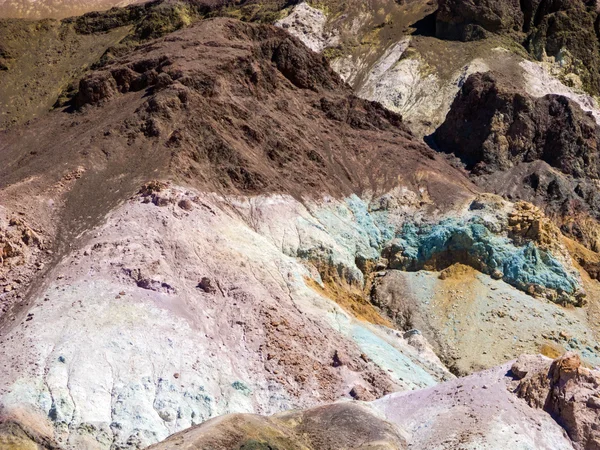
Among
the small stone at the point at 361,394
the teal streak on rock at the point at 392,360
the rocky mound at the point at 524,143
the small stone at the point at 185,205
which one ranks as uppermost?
the small stone at the point at 185,205

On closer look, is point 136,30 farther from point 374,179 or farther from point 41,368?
point 41,368

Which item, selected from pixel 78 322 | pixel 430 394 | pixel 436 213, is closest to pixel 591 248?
pixel 436 213

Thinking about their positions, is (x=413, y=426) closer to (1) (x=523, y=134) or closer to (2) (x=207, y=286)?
(2) (x=207, y=286)

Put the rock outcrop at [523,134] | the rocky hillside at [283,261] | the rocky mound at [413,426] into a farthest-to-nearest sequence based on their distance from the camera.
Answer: the rock outcrop at [523,134], the rocky hillside at [283,261], the rocky mound at [413,426]

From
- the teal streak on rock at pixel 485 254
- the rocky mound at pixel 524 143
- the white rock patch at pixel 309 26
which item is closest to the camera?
the teal streak on rock at pixel 485 254

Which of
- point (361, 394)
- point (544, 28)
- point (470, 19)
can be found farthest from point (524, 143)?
point (361, 394)

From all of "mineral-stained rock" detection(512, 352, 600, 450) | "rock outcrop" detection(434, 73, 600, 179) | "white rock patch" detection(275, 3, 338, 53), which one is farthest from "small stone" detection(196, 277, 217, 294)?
"white rock patch" detection(275, 3, 338, 53)

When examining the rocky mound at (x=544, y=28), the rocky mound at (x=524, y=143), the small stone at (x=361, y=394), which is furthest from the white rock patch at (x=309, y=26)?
the small stone at (x=361, y=394)

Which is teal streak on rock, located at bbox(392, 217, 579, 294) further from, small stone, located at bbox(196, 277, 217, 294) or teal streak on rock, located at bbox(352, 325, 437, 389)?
small stone, located at bbox(196, 277, 217, 294)

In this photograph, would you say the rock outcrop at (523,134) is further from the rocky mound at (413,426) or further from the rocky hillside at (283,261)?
the rocky mound at (413,426)

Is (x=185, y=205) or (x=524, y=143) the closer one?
(x=185, y=205)
